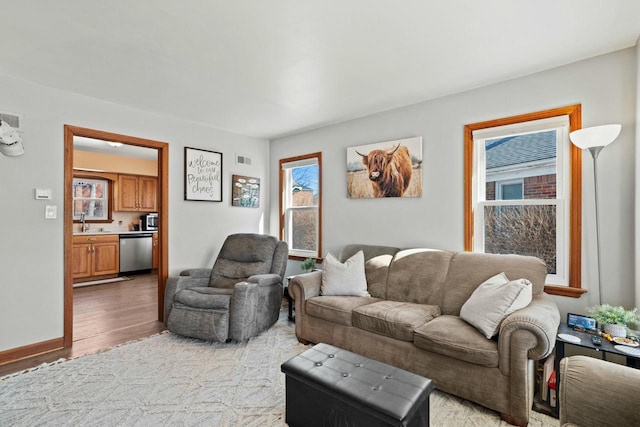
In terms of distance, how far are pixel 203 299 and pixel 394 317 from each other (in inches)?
72.5

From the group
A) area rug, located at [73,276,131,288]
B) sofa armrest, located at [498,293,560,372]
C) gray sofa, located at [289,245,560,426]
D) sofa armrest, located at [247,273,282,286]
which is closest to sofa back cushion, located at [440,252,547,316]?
gray sofa, located at [289,245,560,426]

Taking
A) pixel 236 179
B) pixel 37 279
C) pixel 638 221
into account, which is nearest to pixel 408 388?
pixel 638 221

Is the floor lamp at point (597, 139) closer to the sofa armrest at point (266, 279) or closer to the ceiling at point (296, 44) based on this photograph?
the ceiling at point (296, 44)

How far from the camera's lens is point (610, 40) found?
2.18 metres

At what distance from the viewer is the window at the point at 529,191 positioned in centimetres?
250

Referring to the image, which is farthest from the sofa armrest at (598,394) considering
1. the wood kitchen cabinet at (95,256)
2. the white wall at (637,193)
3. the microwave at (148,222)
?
the microwave at (148,222)

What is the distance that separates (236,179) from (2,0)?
290cm

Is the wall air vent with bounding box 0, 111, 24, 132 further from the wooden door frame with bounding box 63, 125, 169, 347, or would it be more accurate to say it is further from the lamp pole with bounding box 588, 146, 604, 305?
the lamp pole with bounding box 588, 146, 604, 305

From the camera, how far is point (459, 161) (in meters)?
3.09

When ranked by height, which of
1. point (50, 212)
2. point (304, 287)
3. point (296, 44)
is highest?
point (296, 44)

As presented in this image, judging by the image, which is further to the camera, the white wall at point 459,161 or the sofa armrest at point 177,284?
the sofa armrest at point 177,284

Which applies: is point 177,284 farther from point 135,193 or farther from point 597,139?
point 135,193

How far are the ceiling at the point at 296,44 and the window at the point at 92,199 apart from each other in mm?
4384

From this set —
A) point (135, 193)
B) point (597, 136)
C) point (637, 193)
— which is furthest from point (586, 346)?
point (135, 193)
